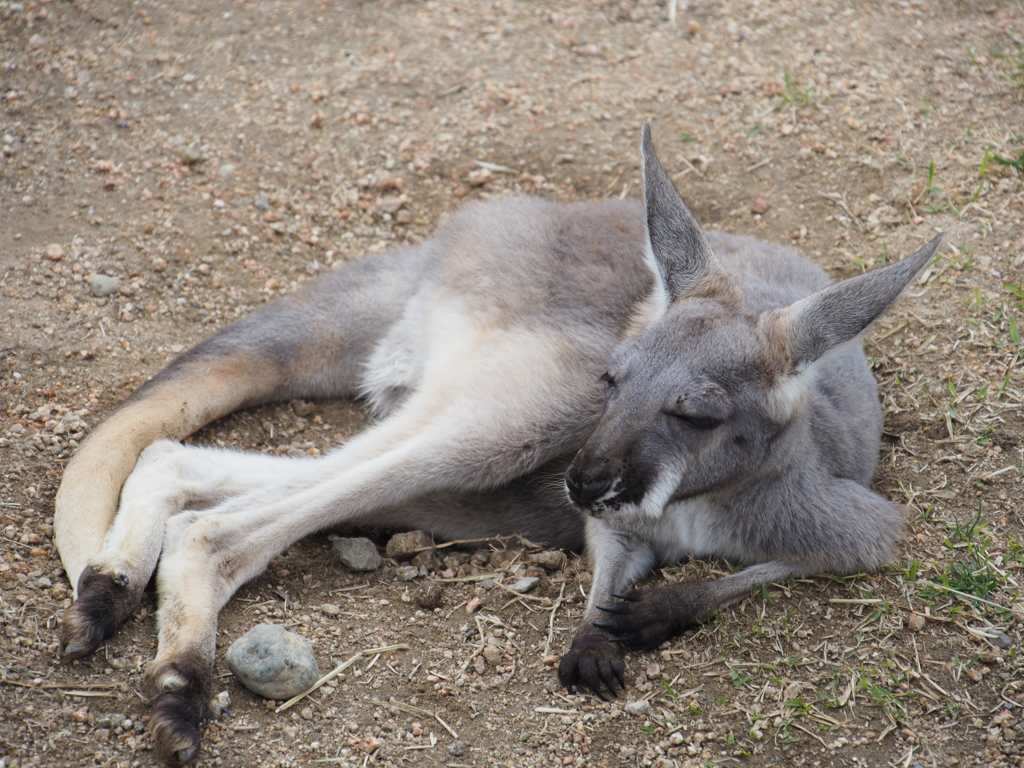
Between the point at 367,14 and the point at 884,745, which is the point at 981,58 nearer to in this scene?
the point at 367,14

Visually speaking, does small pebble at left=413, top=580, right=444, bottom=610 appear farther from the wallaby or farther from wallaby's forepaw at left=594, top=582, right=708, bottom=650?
wallaby's forepaw at left=594, top=582, right=708, bottom=650

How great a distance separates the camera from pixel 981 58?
5.39m

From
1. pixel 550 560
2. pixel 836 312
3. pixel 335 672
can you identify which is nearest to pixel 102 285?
pixel 335 672

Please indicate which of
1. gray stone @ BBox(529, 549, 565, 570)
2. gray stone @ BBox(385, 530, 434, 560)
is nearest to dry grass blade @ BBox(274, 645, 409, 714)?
gray stone @ BBox(385, 530, 434, 560)

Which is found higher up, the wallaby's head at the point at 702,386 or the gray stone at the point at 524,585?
the wallaby's head at the point at 702,386

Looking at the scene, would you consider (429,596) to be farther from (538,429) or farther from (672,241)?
(672,241)

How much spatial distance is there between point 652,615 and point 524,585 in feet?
1.71

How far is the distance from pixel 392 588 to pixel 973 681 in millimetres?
1961

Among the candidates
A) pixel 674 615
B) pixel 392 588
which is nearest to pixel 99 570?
pixel 392 588

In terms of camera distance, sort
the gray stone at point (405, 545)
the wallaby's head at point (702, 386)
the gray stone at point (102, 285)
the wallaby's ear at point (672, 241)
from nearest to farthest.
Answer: the wallaby's head at point (702, 386)
the wallaby's ear at point (672, 241)
the gray stone at point (405, 545)
the gray stone at point (102, 285)

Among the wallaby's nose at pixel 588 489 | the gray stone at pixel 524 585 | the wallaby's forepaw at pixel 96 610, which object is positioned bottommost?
the gray stone at pixel 524 585

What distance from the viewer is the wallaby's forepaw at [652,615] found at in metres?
2.96

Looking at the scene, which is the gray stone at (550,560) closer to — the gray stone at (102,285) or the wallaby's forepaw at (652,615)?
the wallaby's forepaw at (652,615)

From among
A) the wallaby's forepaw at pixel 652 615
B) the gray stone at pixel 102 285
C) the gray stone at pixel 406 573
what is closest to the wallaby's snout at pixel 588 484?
the wallaby's forepaw at pixel 652 615
